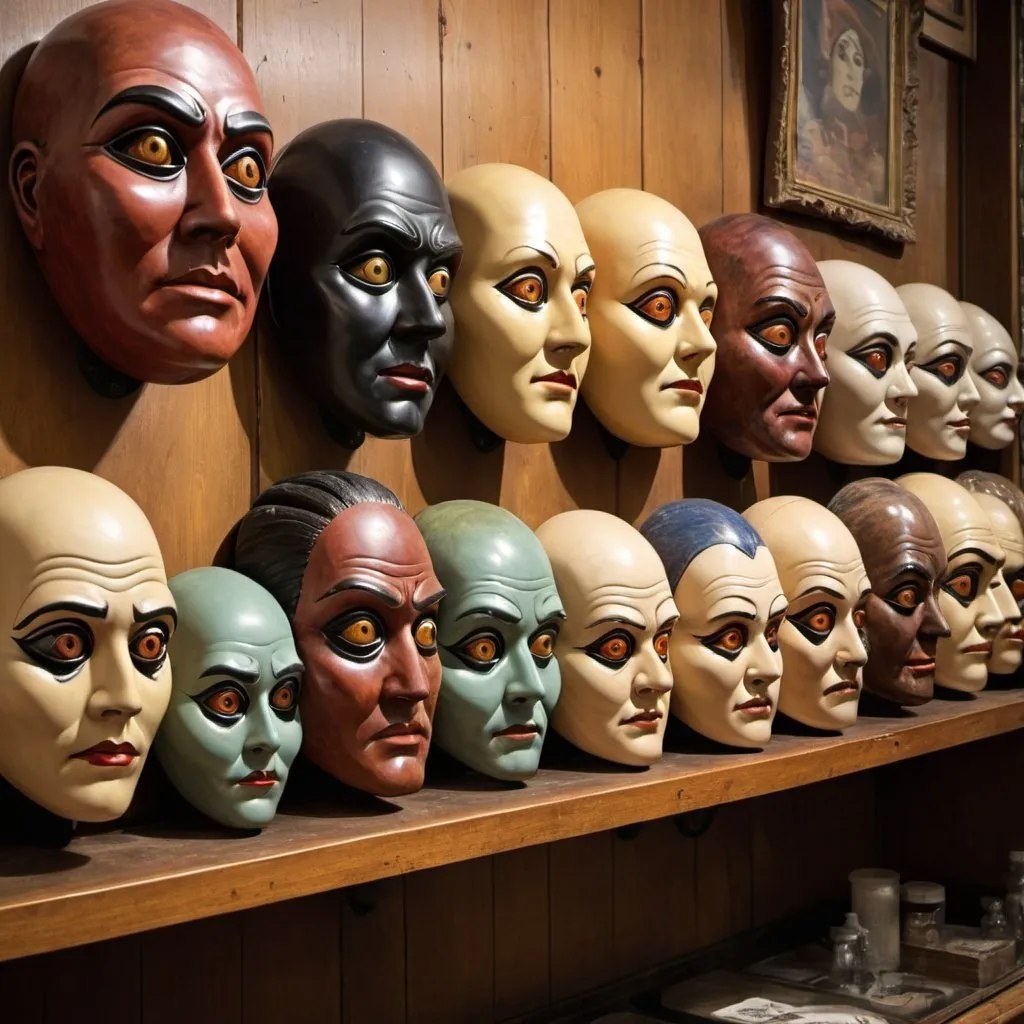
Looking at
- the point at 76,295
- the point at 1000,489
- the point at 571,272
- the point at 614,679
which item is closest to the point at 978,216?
the point at 1000,489

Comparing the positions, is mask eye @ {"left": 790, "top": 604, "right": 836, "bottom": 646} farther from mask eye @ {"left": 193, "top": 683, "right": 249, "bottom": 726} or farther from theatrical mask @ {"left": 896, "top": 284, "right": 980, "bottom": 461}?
mask eye @ {"left": 193, "top": 683, "right": 249, "bottom": 726}

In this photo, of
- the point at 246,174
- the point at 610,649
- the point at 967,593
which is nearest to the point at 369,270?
the point at 246,174

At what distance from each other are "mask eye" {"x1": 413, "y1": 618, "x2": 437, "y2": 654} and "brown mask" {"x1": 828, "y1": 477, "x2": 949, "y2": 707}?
31.9 inches

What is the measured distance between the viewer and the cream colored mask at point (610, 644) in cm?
154

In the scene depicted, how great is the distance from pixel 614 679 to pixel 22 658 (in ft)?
2.24

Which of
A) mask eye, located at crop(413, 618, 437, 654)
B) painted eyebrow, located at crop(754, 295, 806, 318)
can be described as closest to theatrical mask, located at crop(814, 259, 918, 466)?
painted eyebrow, located at crop(754, 295, 806, 318)

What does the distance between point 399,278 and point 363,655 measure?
404 mm

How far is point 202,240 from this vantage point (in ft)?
4.09

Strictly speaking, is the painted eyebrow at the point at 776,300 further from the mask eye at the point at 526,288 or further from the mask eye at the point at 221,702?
the mask eye at the point at 221,702

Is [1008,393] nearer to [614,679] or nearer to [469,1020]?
[614,679]

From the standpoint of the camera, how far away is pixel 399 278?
1.45 meters

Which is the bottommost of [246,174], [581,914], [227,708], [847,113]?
[581,914]

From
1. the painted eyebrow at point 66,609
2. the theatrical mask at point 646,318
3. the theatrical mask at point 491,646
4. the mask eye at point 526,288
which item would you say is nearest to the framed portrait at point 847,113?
the theatrical mask at point 646,318

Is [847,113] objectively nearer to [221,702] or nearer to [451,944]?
[451,944]
